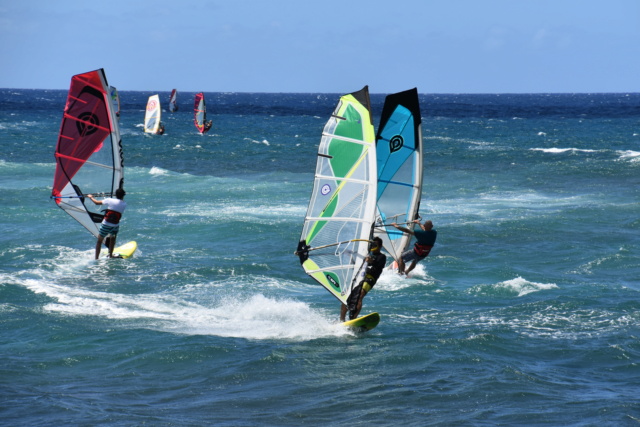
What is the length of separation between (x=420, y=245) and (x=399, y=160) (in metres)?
1.41

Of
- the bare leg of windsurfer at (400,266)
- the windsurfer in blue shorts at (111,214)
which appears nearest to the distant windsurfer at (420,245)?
the bare leg of windsurfer at (400,266)

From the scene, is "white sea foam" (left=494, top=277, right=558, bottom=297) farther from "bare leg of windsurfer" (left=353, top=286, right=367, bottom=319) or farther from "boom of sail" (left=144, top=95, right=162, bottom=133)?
"boom of sail" (left=144, top=95, right=162, bottom=133)

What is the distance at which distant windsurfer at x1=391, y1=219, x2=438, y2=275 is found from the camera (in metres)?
13.0

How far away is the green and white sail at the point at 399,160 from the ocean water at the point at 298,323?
1.10 metres

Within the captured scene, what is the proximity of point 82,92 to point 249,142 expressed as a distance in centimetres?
3040

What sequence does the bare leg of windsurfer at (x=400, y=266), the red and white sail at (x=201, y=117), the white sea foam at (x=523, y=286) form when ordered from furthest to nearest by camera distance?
the red and white sail at (x=201, y=117) < the bare leg of windsurfer at (x=400, y=266) < the white sea foam at (x=523, y=286)

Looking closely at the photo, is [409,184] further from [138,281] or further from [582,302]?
[138,281]

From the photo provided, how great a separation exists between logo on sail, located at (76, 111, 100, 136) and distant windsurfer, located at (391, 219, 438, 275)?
5.51 metres

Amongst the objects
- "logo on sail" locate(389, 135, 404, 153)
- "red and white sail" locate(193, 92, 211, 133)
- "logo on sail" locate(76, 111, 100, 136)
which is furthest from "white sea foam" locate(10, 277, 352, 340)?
"red and white sail" locate(193, 92, 211, 133)

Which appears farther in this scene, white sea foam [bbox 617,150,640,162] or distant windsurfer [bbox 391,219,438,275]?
white sea foam [bbox 617,150,640,162]

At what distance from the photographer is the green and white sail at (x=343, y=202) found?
1022 cm

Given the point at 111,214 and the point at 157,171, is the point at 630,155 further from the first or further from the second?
the point at 111,214

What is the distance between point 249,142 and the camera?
4484cm

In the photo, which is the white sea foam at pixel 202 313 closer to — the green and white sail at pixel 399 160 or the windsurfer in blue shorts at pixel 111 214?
the windsurfer in blue shorts at pixel 111 214
